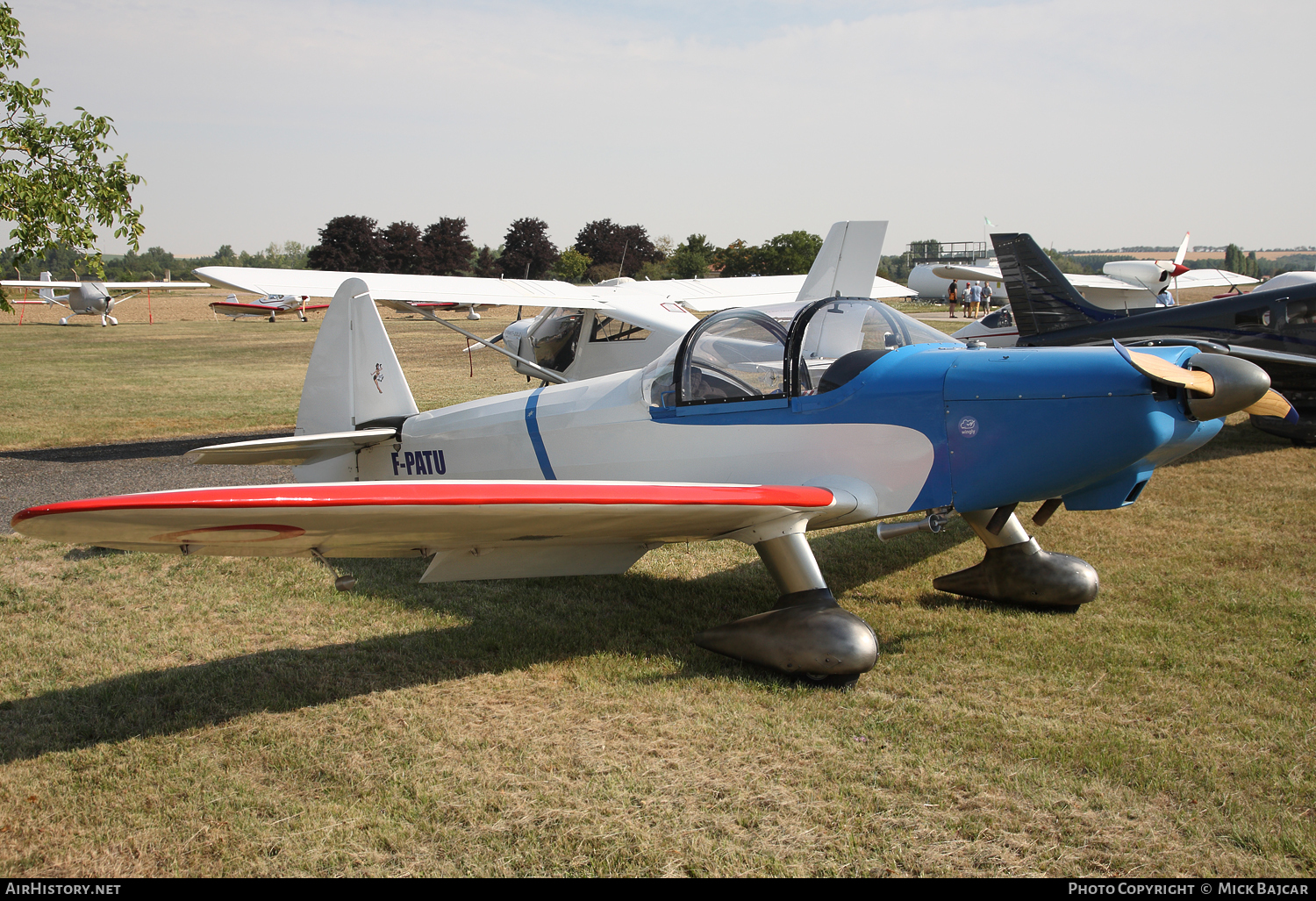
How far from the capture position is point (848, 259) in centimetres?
1152

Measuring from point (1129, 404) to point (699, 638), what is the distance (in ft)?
7.59

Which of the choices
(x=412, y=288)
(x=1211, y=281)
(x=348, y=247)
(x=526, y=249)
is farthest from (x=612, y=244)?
(x=412, y=288)

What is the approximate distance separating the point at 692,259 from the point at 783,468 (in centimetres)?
5968

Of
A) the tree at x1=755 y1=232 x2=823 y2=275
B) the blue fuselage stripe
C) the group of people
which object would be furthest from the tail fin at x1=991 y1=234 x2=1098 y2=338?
the tree at x1=755 y1=232 x2=823 y2=275

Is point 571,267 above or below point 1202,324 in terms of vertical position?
above

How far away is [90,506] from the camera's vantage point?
2.72 meters

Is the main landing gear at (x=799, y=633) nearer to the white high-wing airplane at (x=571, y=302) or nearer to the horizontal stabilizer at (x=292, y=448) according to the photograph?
the horizontal stabilizer at (x=292, y=448)

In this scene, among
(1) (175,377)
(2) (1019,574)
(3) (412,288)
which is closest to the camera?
(2) (1019,574)

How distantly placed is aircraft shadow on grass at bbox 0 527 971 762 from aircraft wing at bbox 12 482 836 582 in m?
0.49

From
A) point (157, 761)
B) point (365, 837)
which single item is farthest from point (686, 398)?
point (157, 761)

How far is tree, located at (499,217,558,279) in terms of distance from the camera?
7044cm

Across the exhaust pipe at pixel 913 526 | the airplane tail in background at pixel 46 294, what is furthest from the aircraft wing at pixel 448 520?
the airplane tail in background at pixel 46 294

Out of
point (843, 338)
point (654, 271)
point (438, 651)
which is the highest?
point (654, 271)

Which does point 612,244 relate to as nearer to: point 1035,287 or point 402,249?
point 402,249
